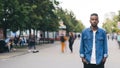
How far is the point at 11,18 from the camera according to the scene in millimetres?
41062

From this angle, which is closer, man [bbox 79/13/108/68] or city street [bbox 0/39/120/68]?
man [bbox 79/13/108/68]

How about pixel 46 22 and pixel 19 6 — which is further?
pixel 46 22

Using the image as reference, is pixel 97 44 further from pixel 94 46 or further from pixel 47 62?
pixel 47 62

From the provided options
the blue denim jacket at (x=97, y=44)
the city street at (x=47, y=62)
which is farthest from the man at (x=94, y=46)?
the city street at (x=47, y=62)

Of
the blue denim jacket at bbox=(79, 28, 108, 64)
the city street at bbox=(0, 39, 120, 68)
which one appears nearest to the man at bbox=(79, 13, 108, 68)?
the blue denim jacket at bbox=(79, 28, 108, 64)

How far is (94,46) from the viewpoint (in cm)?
749

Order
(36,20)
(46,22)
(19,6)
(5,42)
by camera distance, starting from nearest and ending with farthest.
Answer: (5,42), (19,6), (36,20), (46,22)

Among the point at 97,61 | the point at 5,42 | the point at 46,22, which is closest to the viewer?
the point at 97,61

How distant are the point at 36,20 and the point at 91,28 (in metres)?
44.3

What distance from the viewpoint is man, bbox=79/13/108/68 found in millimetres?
7480

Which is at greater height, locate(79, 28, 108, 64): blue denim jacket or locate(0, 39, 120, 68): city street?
locate(79, 28, 108, 64): blue denim jacket

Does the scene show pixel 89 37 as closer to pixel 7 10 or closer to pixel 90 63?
pixel 90 63

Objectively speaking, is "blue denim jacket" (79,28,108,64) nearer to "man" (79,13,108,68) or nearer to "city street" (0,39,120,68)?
"man" (79,13,108,68)

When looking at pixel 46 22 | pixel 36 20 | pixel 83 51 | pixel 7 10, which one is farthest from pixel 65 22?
pixel 83 51
